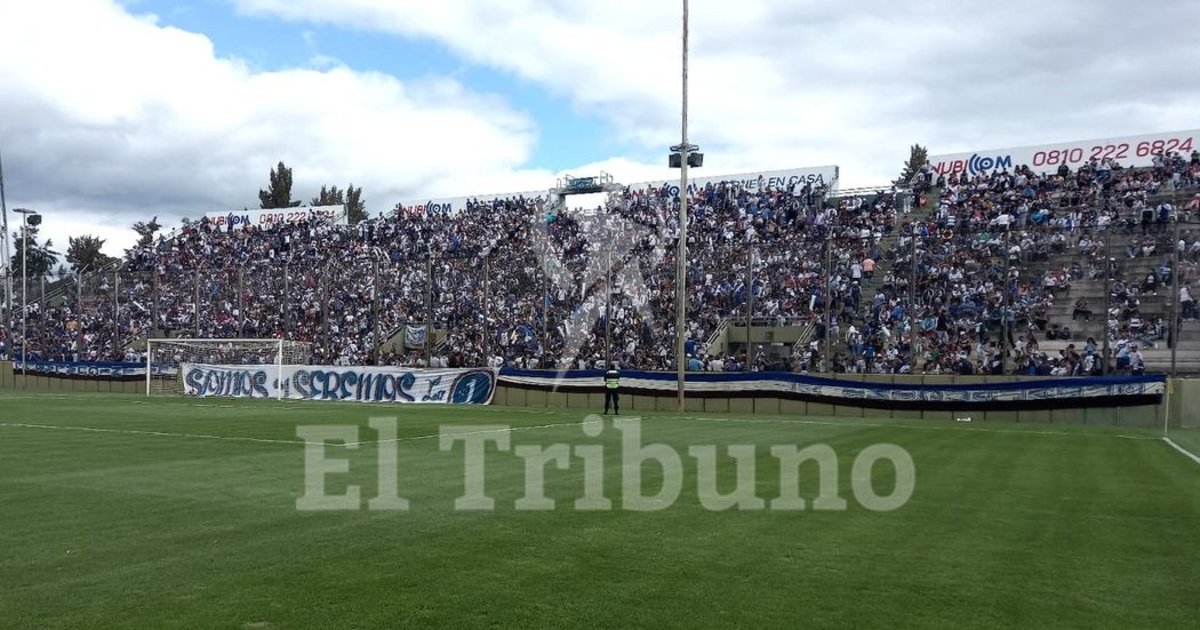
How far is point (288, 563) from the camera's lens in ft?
25.0

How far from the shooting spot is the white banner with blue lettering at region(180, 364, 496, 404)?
3519 cm

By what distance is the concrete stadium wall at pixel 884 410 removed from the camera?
85.6ft

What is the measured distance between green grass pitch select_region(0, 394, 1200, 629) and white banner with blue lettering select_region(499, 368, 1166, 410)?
1229cm

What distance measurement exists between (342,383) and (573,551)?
101ft

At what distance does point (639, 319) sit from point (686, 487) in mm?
23360

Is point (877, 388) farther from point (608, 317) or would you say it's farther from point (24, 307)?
point (24, 307)

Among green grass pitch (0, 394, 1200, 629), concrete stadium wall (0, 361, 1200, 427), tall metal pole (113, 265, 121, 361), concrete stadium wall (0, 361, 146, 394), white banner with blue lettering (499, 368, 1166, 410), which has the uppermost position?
tall metal pole (113, 265, 121, 361)

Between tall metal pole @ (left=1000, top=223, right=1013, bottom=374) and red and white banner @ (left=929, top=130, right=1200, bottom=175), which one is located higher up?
red and white banner @ (left=929, top=130, right=1200, bottom=175)

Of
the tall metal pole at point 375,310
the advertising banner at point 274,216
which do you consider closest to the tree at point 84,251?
the advertising banner at point 274,216

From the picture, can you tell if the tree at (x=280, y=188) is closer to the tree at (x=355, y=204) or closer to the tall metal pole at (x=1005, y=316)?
the tree at (x=355, y=204)

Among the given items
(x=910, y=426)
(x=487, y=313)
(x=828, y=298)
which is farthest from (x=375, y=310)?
(x=910, y=426)

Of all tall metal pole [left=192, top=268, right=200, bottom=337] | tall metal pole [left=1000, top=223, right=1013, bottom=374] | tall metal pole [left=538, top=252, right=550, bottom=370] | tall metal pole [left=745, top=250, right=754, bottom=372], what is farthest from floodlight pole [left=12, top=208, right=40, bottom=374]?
tall metal pole [left=1000, top=223, right=1013, bottom=374]

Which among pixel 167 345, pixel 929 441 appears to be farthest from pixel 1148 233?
pixel 167 345

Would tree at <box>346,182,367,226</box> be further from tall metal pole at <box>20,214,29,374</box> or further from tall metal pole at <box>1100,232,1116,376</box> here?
tall metal pole at <box>1100,232,1116,376</box>
